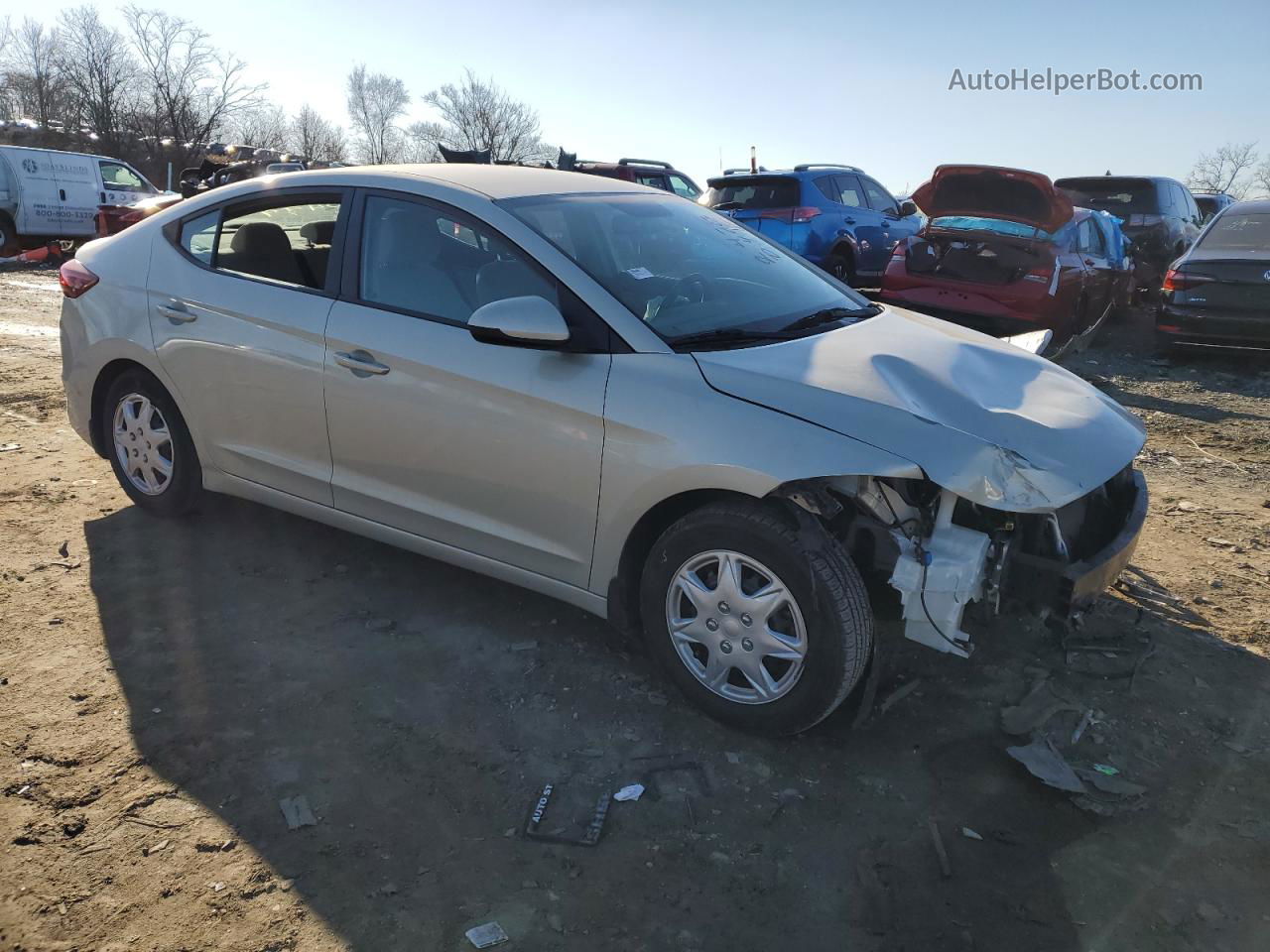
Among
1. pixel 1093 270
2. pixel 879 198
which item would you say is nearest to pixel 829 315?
pixel 1093 270

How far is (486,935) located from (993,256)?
7.83 meters

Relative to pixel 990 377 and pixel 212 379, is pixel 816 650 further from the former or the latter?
pixel 212 379

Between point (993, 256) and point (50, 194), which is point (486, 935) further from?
point (50, 194)

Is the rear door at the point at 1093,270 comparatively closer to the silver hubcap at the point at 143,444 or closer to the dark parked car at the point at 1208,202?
the silver hubcap at the point at 143,444

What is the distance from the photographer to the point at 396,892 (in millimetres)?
2381

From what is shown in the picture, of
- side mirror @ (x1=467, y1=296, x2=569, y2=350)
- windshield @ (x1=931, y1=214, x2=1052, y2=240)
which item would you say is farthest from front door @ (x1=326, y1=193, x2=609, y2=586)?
windshield @ (x1=931, y1=214, x2=1052, y2=240)

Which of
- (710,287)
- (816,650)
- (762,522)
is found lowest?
(816,650)

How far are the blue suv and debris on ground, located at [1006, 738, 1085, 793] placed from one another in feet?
26.9

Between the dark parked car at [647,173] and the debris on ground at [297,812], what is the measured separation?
10470 millimetres

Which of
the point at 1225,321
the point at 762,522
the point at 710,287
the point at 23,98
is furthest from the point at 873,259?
the point at 23,98

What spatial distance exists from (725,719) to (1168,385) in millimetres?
7107

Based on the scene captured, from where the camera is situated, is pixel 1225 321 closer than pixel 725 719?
No

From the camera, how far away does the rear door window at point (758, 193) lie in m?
10.9

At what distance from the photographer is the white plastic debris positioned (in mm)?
2234
